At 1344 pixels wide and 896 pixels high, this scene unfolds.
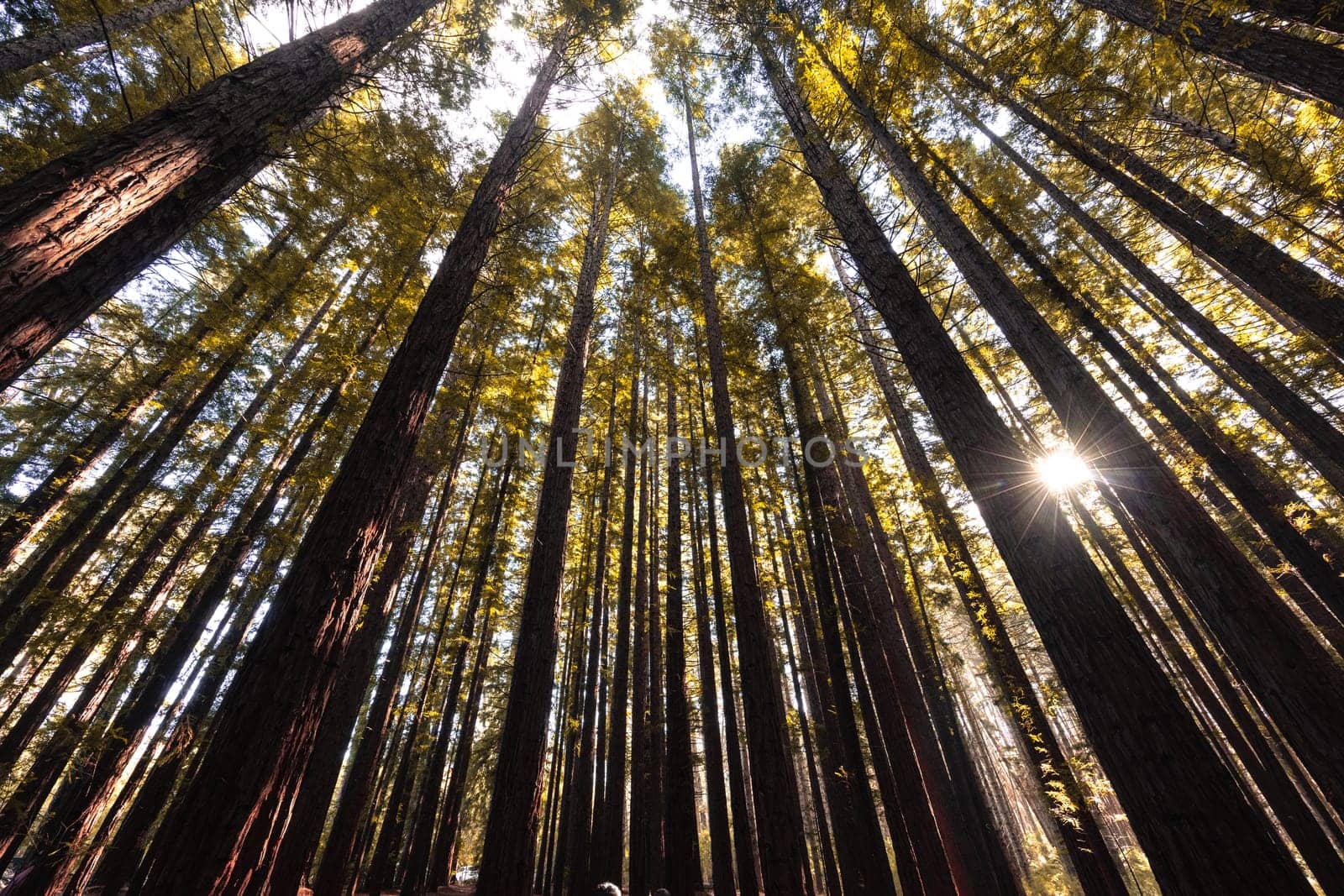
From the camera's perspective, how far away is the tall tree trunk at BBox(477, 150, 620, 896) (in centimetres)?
438

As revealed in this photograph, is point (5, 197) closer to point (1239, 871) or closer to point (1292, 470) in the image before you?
point (1239, 871)

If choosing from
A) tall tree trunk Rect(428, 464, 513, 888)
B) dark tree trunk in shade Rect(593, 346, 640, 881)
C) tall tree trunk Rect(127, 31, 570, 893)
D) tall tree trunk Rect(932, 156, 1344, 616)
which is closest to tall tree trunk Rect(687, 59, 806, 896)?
dark tree trunk in shade Rect(593, 346, 640, 881)

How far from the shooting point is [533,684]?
511cm

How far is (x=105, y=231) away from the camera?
288 centimetres

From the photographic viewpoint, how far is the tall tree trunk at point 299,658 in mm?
2170

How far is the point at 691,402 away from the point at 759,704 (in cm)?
762

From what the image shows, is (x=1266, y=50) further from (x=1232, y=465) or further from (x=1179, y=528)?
(x=1232, y=465)

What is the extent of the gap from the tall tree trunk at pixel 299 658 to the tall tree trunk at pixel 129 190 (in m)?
1.68

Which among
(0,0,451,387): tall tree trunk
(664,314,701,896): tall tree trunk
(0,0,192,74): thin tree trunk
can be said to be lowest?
(664,314,701,896): tall tree trunk

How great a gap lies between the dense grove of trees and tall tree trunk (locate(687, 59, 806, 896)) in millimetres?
58

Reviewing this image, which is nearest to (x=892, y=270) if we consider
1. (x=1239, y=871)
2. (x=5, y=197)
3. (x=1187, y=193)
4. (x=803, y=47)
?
(x=1239, y=871)

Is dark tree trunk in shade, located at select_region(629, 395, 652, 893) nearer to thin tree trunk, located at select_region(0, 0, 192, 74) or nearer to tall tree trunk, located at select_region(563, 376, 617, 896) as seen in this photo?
tall tree trunk, located at select_region(563, 376, 617, 896)

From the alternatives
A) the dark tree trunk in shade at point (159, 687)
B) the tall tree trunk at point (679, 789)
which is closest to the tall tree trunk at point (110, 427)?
the dark tree trunk in shade at point (159, 687)

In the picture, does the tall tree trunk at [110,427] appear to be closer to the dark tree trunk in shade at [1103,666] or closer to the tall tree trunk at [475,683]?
the tall tree trunk at [475,683]
